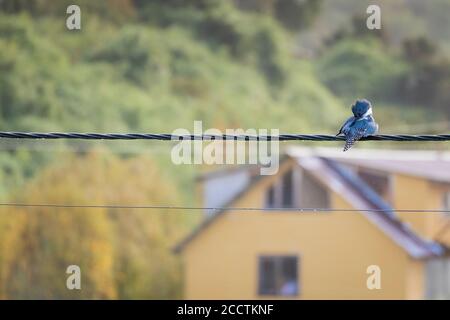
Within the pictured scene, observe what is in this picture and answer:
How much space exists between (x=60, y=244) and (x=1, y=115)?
17.8 ft

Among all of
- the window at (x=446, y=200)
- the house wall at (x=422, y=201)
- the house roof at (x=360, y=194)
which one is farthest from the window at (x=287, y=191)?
the window at (x=446, y=200)

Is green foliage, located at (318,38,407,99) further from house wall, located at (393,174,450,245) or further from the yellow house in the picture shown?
house wall, located at (393,174,450,245)

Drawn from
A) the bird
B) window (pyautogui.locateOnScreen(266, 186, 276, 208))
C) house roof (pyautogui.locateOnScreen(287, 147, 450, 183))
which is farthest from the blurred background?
the bird

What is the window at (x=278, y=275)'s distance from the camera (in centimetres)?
2205

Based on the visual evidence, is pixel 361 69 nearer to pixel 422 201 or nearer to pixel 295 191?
pixel 295 191

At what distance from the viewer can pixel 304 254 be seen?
74.4ft

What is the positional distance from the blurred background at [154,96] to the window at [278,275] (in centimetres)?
257

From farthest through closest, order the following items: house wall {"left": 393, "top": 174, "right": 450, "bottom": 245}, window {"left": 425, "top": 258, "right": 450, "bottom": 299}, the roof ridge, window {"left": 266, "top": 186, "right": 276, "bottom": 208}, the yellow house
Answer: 1. window {"left": 266, "top": 186, "right": 276, "bottom": 208}
2. window {"left": 425, "top": 258, "right": 450, "bottom": 299}
3. the yellow house
4. the roof ridge
5. house wall {"left": 393, "top": 174, "right": 450, "bottom": 245}

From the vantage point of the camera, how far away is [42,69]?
33.2 m

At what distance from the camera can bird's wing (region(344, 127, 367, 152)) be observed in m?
5.76

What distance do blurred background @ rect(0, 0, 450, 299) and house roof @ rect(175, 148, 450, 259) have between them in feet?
7.75

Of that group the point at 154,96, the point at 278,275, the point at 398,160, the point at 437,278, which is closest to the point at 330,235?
the point at 278,275
